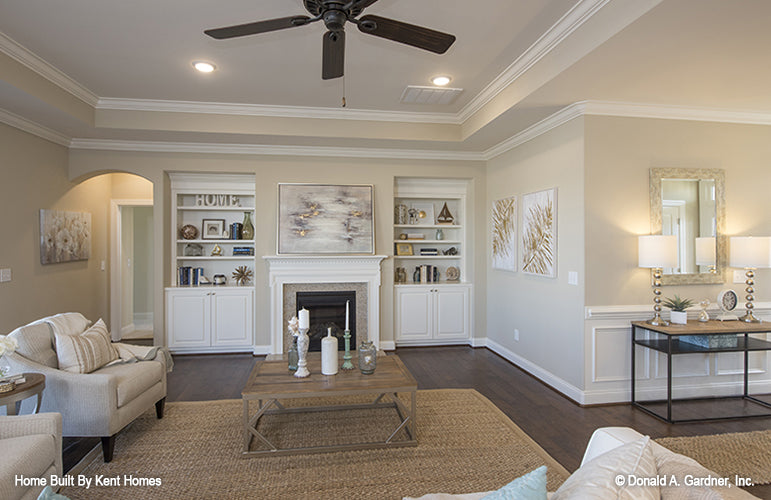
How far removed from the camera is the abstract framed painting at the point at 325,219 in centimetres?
527

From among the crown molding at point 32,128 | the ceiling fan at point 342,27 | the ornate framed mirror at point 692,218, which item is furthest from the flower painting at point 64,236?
the ornate framed mirror at point 692,218

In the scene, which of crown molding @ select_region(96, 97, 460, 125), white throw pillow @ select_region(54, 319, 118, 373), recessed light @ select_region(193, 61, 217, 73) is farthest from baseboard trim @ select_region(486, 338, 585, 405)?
recessed light @ select_region(193, 61, 217, 73)

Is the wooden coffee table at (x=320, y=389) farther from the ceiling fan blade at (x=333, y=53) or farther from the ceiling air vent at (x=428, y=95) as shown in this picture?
the ceiling air vent at (x=428, y=95)

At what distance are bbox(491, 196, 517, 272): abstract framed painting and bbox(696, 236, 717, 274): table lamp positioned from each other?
173 centimetres

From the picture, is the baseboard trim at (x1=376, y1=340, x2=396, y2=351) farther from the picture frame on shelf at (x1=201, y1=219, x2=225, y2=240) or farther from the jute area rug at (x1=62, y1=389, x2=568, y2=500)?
the picture frame on shelf at (x1=201, y1=219, x2=225, y2=240)

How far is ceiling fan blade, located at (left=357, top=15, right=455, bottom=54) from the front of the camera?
6.86 feet

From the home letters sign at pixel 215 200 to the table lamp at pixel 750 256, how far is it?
5575mm

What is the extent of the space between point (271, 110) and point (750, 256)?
15.9ft

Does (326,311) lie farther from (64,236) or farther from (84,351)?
(64,236)

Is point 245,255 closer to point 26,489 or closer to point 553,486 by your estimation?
point 26,489

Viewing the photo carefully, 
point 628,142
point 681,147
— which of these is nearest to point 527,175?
point 628,142

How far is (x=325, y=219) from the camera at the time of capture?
5.34 meters

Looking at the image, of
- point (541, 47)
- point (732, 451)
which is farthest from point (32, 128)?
point (732, 451)

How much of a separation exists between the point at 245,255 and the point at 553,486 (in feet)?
15.1
